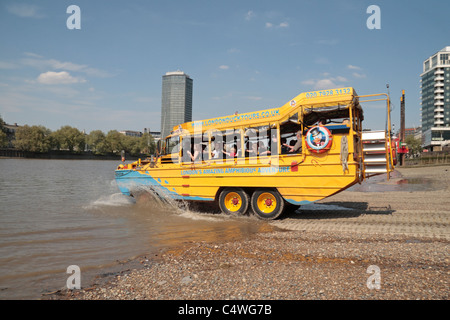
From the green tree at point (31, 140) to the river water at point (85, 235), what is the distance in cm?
8427

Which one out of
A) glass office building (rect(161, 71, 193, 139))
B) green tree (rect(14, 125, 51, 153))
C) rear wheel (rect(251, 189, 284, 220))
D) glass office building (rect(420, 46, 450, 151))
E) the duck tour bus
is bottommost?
rear wheel (rect(251, 189, 284, 220))

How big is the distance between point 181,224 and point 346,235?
3.84 metres

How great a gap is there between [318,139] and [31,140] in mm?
92510

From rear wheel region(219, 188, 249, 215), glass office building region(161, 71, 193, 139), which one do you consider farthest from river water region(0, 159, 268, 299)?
glass office building region(161, 71, 193, 139)

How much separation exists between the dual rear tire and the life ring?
1547 mm

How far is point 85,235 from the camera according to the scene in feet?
22.5

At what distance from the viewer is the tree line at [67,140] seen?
84000mm

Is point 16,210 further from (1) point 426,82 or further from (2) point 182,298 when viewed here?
(1) point 426,82

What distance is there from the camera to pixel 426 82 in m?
103

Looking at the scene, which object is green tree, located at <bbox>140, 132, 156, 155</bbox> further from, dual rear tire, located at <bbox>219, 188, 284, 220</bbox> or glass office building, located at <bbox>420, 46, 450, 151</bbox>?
glass office building, located at <bbox>420, 46, 450, 151</bbox>

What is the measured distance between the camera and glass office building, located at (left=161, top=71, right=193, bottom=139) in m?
10.5

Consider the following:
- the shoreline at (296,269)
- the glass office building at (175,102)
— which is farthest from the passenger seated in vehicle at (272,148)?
the glass office building at (175,102)

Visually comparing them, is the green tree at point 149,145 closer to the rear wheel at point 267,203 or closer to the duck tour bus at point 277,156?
the duck tour bus at point 277,156
